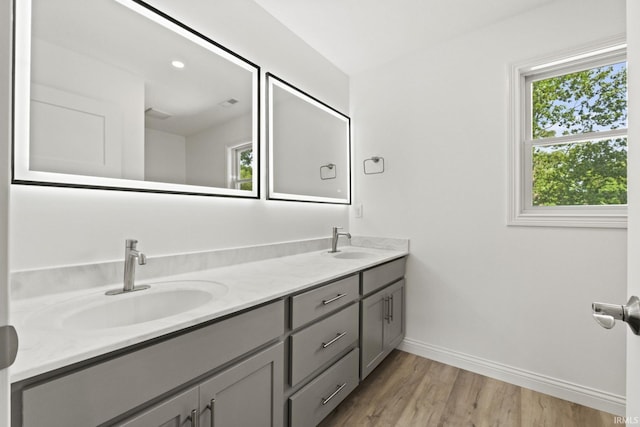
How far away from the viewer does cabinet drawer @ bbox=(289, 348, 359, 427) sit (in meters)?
1.23

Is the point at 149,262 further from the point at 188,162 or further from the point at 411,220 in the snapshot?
the point at 411,220

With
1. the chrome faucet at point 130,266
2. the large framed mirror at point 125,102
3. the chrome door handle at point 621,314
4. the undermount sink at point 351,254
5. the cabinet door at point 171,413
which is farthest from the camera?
the undermount sink at point 351,254

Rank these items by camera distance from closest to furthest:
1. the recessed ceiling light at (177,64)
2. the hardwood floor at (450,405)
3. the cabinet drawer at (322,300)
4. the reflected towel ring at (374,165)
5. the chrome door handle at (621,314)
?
1. the chrome door handle at (621,314)
2. the cabinet drawer at (322,300)
3. the recessed ceiling light at (177,64)
4. the hardwood floor at (450,405)
5. the reflected towel ring at (374,165)

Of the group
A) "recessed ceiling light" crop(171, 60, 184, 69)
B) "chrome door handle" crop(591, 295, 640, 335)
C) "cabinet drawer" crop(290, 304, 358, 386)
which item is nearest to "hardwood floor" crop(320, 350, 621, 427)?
"cabinet drawer" crop(290, 304, 358, 386)

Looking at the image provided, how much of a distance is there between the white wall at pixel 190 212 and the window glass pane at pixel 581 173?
1.49 meters

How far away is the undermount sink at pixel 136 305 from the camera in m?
0.92

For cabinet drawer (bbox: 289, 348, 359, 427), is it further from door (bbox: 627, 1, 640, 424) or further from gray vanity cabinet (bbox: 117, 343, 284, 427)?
door (bbox: 627, 1, 640, 424)

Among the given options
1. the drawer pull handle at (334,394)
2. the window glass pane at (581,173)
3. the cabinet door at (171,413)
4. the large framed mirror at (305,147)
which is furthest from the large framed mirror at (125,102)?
the window glass pane at (581,173)

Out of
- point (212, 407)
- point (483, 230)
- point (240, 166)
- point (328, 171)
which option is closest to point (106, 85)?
point (240, 166)

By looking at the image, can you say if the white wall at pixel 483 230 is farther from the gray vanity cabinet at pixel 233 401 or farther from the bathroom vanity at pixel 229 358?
the gray vanity cabinet at pixel 233 401

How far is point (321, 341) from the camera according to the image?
137 cm

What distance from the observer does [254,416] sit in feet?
3.39

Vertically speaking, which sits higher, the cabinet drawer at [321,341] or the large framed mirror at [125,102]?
the large framed mirror at [125,102]

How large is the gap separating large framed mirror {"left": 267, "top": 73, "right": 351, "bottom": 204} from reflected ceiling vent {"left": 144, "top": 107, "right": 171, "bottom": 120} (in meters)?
0.64
